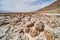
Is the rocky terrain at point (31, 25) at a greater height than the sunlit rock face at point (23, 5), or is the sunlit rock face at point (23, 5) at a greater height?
the sunlit rock face at point (23, 5)

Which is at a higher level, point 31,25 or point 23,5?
point 23,5

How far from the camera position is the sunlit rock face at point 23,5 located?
1.75m

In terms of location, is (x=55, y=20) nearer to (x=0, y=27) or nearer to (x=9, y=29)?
(x=9, y=29)

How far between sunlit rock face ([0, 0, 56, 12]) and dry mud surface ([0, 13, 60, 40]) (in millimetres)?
87

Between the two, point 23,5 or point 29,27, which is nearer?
point 29,27

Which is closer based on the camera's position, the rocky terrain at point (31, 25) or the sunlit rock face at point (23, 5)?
the rocky terrain at point (31, 25)

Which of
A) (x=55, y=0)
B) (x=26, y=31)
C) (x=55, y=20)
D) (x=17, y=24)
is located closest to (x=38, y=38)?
(x=26, y=31)

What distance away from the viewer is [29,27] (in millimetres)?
1484

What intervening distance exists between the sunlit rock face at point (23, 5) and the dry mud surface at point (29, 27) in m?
0.09

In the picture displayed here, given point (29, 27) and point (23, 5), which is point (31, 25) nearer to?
point (29, 27)

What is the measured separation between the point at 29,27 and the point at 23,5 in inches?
16.5

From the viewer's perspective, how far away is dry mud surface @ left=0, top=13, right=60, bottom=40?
4.29ft

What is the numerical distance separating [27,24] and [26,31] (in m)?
0.11

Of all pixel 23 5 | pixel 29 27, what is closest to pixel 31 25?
pixel 29 27
